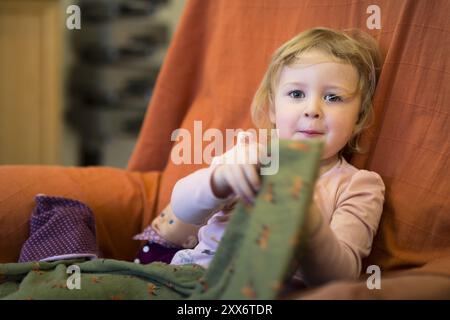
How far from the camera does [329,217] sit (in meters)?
0.83

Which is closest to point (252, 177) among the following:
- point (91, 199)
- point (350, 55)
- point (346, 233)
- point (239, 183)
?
point (239, 183)

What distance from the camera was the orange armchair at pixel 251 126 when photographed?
0.83 m

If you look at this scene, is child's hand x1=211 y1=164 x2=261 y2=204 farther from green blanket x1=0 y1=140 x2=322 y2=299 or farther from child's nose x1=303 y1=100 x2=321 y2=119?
child's nose x1=303 y1=100 x2=321 y2=119

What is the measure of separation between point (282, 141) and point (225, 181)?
0.11 m

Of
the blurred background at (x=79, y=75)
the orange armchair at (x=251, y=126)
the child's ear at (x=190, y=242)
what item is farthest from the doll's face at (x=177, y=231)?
the blurred background at (x=79, y=75)

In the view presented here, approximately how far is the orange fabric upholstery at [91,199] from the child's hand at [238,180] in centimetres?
41

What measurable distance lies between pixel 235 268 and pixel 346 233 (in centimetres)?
19

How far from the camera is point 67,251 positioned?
922 mm

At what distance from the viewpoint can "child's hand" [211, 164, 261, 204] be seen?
67 centimetres

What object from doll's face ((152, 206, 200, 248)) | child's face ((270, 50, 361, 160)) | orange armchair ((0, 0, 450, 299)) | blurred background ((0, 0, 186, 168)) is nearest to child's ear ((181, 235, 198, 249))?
doll's face ((152, 206, 200, 248))

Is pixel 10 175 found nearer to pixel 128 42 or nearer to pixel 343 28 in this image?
pixel 343 28

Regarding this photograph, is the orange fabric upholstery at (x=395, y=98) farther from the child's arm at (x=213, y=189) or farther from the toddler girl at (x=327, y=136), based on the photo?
the child's arm at (x=213, y=189)

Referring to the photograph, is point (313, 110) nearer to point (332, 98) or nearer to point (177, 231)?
point (332, 98)

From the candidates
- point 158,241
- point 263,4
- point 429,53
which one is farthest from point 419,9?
point 158,241
